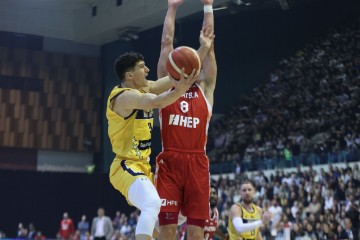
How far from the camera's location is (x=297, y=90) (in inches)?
1113

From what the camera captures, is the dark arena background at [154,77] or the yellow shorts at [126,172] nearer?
the yellow shorts at [126,172]

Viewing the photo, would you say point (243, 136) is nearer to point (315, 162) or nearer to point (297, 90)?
point (297, 90)

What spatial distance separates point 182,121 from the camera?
679cm

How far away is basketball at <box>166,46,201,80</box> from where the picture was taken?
18.7 ft

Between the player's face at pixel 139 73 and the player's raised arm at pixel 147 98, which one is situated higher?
the player's face at pixel 139 73

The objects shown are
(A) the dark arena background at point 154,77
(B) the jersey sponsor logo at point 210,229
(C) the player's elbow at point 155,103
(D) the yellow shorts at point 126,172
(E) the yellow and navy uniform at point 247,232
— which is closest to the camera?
(C) the player's elbow at point 155,103

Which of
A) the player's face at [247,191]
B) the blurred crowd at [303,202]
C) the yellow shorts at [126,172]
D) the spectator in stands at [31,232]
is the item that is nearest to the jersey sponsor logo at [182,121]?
the yellow shorts at [126,172]

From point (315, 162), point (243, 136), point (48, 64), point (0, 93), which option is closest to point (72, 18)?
point (48, 64)

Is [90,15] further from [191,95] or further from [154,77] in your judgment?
[191,95]

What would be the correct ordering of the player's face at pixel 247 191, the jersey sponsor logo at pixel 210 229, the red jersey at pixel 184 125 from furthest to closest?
the player's face at pixel 247 191 → the jersey sponsor logo at pixel 210 229 → the red jersey at pixel 184 125

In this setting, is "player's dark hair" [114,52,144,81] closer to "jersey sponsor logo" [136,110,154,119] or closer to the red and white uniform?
"jersey sponsor logo" [136,110,154,119]

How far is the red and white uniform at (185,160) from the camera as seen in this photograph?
664 centimetres

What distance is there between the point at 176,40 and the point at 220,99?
5284 millimetres

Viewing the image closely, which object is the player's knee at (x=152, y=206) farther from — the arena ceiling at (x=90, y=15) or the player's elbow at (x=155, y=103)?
the arena ceiling at (x=90, y=15)
